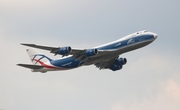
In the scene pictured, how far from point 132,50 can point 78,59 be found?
11.2 m

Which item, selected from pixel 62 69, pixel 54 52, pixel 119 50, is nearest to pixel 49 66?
pixel 62 69

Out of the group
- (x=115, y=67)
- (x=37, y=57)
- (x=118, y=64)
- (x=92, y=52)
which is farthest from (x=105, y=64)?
(x=37, y=57)

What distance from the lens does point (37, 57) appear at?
110 metres

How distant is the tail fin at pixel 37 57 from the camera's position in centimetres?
10812

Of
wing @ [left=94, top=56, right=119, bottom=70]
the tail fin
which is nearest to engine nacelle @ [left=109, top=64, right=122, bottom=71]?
wing @ [left=94, top=56, right=119, bottom=70]

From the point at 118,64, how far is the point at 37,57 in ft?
58.7

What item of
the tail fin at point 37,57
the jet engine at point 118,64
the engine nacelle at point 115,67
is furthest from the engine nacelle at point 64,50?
the engine nacelle at point 115,67

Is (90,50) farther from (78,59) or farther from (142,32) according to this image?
(142,32)

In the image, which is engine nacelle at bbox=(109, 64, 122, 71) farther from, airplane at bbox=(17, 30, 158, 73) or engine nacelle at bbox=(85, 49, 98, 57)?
engine nacelle at bbox=(85, 49, 98, 57)

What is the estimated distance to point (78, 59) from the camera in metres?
98.8

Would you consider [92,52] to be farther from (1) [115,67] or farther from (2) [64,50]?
(1) [115,67]

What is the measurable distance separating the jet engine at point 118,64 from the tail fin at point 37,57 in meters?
14.1

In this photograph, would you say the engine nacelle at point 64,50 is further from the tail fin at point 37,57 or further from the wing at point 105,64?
the wing at point 105,64

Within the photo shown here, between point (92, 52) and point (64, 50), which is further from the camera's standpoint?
point (92, 52)
